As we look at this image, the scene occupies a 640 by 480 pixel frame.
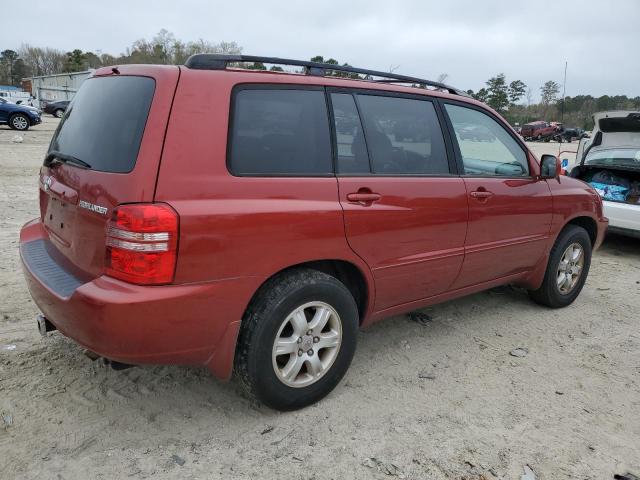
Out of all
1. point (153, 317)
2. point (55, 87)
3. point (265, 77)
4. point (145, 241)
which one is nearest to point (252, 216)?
point (145, 241)

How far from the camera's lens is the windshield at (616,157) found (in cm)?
680

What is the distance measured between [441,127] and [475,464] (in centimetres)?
210

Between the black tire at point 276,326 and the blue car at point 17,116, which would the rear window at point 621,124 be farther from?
the blue car at point 17,116

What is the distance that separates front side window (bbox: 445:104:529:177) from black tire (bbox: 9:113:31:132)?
2066cm

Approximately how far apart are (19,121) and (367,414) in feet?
70.3

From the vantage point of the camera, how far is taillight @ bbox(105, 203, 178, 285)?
215 centimetres

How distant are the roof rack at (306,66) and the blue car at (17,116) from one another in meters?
20.4

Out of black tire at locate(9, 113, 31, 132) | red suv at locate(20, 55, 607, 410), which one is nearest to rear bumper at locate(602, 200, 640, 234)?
red suv at locate(20, 55, 607, 410)

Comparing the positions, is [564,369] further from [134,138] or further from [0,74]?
[0,74]

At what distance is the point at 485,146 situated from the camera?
3.85 m

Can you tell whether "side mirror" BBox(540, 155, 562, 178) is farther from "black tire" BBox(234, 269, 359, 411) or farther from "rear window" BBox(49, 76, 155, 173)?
"rear window" BBox(49, 76, 155, 173)

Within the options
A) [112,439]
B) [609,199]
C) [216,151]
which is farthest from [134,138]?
[609,199]

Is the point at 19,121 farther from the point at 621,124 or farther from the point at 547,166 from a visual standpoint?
the point at 547,166

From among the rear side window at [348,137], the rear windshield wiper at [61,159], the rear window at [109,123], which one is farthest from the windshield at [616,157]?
the rear windshield wiper at [61,159]
